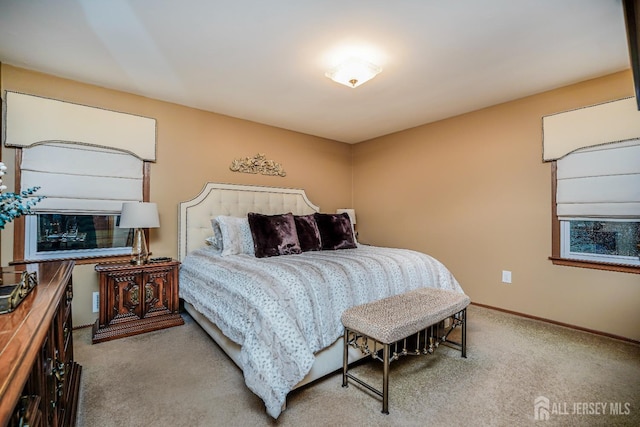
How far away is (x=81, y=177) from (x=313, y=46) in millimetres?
2470

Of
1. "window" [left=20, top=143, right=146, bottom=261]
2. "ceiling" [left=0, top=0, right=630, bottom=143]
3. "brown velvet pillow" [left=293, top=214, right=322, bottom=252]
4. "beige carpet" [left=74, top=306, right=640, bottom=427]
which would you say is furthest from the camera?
"brown velvet pillow" [left=293, top=214, right=322, bottom=252]

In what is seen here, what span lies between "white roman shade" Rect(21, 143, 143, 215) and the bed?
950 millimetres

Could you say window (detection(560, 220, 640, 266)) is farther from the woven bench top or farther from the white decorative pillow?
the white decorative pillow

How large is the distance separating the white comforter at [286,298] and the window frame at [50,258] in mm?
965

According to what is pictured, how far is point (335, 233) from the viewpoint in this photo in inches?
133

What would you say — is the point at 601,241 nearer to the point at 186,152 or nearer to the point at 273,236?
the point at 273,236

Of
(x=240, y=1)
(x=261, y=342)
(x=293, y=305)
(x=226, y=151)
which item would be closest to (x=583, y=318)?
(x=293, y=305)

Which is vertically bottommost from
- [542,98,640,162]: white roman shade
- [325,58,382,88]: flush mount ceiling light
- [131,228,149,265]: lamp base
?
[131,228,149,265]: lamp base

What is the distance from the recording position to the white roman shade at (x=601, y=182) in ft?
8.38

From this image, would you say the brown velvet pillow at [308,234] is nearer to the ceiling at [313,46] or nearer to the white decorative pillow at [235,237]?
the white decorative pillow at [235,237]

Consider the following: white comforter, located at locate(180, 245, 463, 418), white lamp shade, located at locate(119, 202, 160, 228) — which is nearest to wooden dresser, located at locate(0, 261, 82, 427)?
Result: white comforter, located at locate(180, 245, 463, 418)

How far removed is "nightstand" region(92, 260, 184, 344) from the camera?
2.57 m

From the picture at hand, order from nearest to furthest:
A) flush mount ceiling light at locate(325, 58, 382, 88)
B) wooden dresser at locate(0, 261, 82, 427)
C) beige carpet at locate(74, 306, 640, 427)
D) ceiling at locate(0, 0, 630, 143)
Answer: wooden dresser at locate(0, 261, 82, 427) → beige carpet at locate(74, 306, 640, 427) → ceiling at locate(0, 0, 630, 143) → flush mount ceiling light at locate(325, 58, 382, 88)

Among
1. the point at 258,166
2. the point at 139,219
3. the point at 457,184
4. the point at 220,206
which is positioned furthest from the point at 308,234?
the point at 457,184
